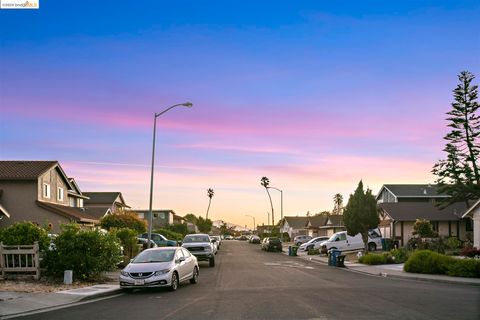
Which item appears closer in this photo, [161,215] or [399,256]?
[399,256]

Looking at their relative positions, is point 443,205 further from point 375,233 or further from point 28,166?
point 28,166

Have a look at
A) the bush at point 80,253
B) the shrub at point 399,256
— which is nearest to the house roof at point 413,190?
the shrub at point 399,256

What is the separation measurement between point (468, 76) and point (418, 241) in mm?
27564

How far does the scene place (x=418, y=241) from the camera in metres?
38.9

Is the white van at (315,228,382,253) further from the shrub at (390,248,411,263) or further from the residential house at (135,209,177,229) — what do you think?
the residential house at (135,209,177,229)

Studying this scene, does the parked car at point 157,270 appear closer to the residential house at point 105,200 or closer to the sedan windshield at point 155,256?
the sedan windshield at point 155,256

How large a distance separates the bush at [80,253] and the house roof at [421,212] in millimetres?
38008

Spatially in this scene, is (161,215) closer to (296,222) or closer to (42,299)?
(296,222)

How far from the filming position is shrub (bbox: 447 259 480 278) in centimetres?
2262

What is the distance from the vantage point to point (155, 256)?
61.1 feet

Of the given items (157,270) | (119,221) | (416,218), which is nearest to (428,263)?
(157,270)

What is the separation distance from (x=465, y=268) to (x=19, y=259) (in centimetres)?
1809

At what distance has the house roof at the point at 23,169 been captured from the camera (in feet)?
136

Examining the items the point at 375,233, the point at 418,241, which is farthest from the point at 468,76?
the point at 418,241
